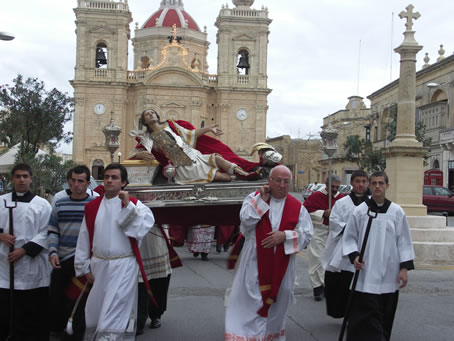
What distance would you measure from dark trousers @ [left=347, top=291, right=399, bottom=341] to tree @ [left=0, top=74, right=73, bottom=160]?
16860 mm

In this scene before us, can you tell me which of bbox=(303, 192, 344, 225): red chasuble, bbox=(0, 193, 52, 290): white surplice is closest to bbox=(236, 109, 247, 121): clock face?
bbox=(303, 192, 344, 225): red chasuble

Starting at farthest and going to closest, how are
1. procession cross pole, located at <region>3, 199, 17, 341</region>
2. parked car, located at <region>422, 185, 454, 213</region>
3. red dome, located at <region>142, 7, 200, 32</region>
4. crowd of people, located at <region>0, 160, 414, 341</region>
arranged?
1. red dome, located at <region>142, 7, 200, 32</region>
2. parked car, located at <region>422, 185, 454, 213</region>
3. procession cross pole, located at <region>3, 199, 17, 341</region>
4. crowd of people, located at <region>0, 160, 414, 341</region>

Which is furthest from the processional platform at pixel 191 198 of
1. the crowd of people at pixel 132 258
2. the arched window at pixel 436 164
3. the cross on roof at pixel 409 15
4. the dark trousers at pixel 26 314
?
the arched window at pixel 436 164

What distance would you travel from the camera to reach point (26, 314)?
530 centimetres

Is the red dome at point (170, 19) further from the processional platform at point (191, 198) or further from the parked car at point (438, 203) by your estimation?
the processional platform at point (191, 198)

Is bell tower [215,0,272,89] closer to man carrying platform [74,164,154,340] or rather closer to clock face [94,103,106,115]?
clock face [94,103,106,115]

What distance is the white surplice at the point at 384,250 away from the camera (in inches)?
200

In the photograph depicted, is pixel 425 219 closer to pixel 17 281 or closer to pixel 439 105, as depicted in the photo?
pixel 17 281

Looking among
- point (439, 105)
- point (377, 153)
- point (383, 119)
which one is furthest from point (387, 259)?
point (383, 119)

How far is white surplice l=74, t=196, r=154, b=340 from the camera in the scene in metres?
4.90

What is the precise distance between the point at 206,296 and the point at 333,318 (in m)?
1.97

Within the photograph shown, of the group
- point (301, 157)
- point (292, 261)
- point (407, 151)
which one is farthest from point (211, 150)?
point (301, 157)

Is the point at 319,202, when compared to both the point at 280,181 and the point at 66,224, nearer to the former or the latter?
the point at 280,181

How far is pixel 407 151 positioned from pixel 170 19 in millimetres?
52064
